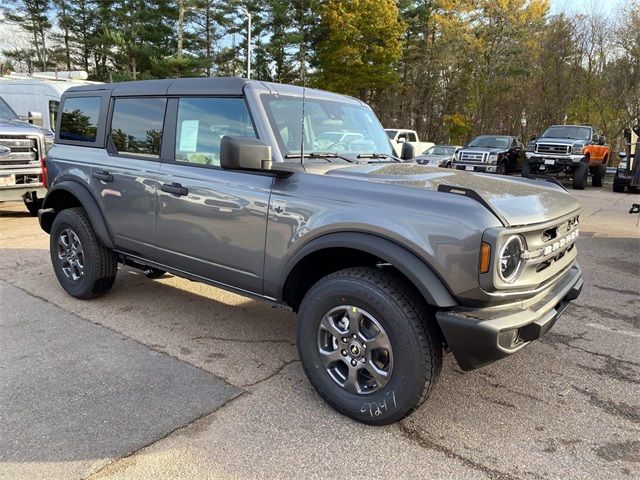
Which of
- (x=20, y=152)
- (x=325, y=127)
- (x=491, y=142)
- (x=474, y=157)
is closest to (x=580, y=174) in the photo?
(x=474, y=157)

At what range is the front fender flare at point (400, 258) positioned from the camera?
2449 millimetres

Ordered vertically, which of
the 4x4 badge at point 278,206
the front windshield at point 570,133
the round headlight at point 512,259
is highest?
the front windshield at point 570,133

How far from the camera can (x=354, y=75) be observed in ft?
110

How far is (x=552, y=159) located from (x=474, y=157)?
249cm

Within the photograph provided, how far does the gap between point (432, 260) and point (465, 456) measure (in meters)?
1.00

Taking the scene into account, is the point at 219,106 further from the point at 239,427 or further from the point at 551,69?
the point at 551,69

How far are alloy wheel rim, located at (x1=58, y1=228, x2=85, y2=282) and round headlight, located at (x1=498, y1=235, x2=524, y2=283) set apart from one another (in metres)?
3.60

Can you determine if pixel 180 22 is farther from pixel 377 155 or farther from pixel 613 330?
pixel 613 330

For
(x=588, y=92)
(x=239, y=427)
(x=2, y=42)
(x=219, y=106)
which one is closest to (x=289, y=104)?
(x=219, y=106)

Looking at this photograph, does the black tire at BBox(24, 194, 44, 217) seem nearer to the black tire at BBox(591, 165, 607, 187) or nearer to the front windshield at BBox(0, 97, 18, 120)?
the front windshield at BBox(0, 97, 18, 120)

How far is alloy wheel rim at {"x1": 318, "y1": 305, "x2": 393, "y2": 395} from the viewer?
106 inches

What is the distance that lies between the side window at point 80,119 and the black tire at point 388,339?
2.83 meters

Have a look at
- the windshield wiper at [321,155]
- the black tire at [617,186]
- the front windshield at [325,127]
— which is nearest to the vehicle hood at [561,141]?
the black tire at [617,186]

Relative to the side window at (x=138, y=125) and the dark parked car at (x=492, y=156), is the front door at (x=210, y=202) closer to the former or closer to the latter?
the side window at (x=138, y=125)
